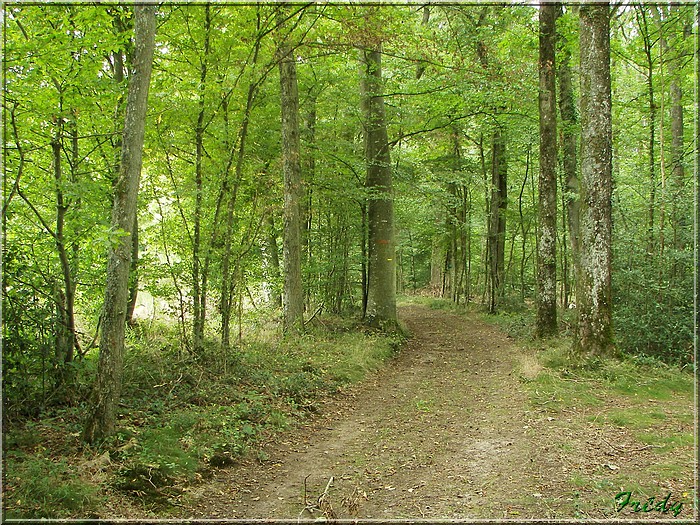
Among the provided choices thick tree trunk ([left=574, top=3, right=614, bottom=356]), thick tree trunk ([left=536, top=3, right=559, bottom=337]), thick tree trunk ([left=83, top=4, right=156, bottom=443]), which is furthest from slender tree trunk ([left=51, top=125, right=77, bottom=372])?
thick tree trunk ([left=536, top=3, right=559, bottom=337])

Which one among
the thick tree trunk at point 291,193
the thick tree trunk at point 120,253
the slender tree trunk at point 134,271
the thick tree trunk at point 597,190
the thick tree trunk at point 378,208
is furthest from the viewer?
the thick tree trunk at point 378,208

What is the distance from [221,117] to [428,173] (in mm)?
9084

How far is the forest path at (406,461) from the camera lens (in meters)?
4.32

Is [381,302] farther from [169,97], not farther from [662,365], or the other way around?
[169,97]

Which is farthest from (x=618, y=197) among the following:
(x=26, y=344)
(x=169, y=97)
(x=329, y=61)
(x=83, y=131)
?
(x=26, y=344)

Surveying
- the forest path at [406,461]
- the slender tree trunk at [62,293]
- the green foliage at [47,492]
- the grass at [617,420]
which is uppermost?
the slender tree trunk at [62,293]

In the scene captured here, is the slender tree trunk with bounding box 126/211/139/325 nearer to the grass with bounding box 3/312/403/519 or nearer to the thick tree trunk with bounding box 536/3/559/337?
the grass with bounding box 3/312/403/519

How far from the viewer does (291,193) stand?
36.2 ft

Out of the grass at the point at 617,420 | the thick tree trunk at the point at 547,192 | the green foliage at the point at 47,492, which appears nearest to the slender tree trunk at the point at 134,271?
the green foliage at the point at 47,492

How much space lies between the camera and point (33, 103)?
17.4 feet

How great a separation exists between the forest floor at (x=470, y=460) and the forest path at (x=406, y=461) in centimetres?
2

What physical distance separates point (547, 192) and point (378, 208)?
4.50 meters

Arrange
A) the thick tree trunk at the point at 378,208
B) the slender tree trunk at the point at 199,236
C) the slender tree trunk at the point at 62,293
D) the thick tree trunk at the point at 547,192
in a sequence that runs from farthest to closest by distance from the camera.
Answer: the thick tree trunk at the point at 378,208
the thick tree trunk at the point at 547,192
the slender tree trunk at the point at 199,236
the slender tree trunk at the point at 62,293

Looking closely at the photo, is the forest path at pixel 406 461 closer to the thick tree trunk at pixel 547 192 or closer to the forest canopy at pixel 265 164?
the forest canopy at pixel 265 164
